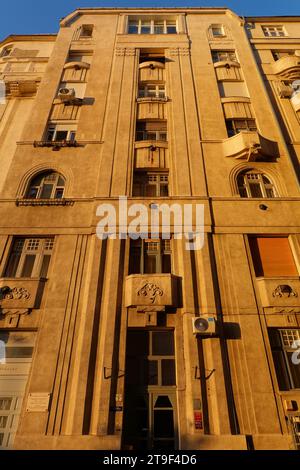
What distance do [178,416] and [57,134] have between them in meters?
15.0

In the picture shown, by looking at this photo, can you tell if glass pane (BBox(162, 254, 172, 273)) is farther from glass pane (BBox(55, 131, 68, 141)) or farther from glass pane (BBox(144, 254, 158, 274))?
glass pane (BBox(55, 131, 68, 141))

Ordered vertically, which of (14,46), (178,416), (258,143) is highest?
(14,46)

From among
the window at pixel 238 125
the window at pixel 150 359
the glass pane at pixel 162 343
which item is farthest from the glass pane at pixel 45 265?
the window at pixel 238 125

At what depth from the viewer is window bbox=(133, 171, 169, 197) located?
581 inches

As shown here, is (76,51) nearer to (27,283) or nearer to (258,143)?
(258,143)

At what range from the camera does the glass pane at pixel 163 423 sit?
31.1 ft

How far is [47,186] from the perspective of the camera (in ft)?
48.4

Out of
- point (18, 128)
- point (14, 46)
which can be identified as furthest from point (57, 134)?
point (14, 46)

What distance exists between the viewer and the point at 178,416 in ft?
31.1

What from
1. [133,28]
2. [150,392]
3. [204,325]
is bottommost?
[150,392]

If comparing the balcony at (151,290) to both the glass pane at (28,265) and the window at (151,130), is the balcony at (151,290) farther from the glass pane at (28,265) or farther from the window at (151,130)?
the window at (151,130)

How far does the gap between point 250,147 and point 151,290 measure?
8.90 m

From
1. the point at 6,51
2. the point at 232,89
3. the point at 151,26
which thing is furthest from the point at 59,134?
the point at 151,26

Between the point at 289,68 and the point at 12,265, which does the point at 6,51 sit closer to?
the point at 12,265
